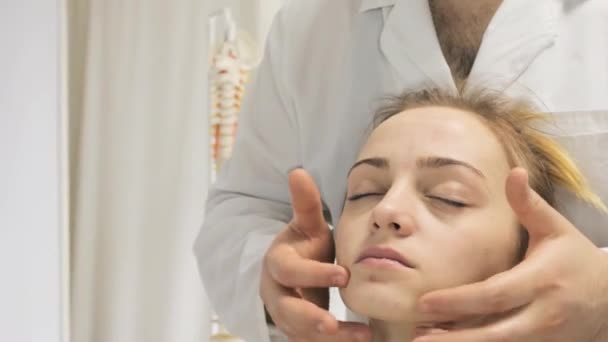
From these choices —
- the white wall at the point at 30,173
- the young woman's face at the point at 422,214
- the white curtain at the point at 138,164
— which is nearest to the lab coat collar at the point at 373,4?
the young woman's face at the point at 422,214

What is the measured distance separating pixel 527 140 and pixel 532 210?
21 cm

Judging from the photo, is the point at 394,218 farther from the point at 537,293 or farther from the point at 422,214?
the point at 537,293

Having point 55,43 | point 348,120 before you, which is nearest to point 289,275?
point 348,120

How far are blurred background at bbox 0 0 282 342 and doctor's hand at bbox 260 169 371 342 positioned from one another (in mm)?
1120

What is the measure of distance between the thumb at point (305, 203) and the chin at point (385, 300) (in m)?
0.10

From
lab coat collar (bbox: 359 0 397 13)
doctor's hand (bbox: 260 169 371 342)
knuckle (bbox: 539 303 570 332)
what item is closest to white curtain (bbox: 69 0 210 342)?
lab coat collar (bbox: 359 0 397 13)

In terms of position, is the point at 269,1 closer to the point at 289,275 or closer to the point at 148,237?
the point at 148,237

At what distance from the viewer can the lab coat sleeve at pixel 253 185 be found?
112 centimetres

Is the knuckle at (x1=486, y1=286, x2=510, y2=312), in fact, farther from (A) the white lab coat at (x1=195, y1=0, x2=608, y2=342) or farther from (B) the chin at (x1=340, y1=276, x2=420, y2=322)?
(A) the white lab coat at (x1=195, y1=0, x2=608, y2=342)

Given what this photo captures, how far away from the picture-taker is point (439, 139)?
823 millimetres

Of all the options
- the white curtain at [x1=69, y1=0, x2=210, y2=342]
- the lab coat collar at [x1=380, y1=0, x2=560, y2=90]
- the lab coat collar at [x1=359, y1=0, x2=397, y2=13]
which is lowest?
the white curtain at [x1=69, y1=0, x2=210, y2=342]

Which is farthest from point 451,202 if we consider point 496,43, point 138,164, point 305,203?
point 138,164

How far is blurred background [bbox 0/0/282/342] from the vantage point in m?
2.07

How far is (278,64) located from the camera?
1.18 m
